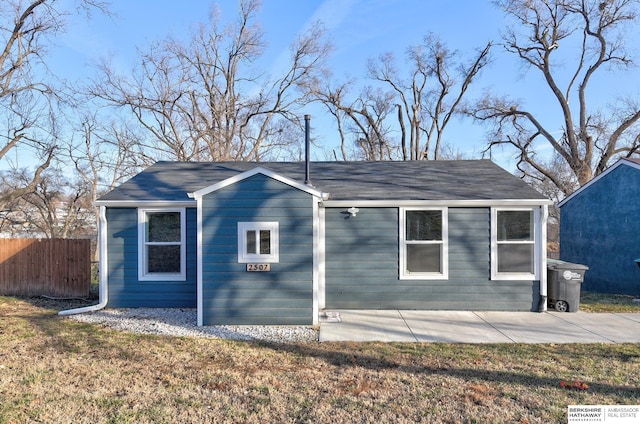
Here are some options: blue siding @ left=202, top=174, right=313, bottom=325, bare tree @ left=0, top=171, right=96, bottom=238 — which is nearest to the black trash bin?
blue siding @ left=202, top=174, right=313, bottom=325

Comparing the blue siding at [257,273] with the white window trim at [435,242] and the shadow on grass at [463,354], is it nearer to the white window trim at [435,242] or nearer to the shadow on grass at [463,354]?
the shadow on grass at [463,354]

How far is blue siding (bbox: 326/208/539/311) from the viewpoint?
7.68 meters

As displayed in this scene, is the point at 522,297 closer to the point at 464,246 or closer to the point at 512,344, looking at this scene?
the point at 464,246

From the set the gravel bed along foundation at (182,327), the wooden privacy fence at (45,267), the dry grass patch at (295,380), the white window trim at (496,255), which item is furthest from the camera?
the wooden privacy fence at (45,267)

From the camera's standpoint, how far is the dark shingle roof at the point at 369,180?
7.88 meters

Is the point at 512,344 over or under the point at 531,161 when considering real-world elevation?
under

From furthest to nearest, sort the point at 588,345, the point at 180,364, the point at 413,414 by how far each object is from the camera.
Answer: the point at 588,345 → the point at 180,364 → the point at 413,414

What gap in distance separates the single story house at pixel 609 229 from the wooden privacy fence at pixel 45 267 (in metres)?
14.4

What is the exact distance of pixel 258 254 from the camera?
21.5ft

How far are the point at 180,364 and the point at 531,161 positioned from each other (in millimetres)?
23501

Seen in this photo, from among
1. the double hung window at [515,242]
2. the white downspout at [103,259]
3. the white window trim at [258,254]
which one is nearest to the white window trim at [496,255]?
the double hung window at [515,242]

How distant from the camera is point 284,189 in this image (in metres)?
6.57

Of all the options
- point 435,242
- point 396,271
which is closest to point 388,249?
point 396,271

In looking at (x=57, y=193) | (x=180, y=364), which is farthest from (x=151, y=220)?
(x=57, y=193)
